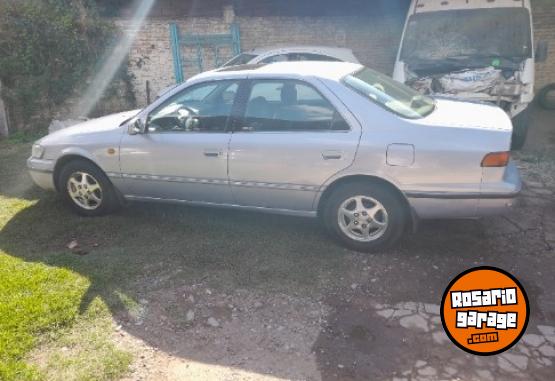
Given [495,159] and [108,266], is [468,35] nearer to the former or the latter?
[495,159]

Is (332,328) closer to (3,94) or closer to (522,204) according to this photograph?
(522,204)

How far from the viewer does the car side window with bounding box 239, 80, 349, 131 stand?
12.4 feet

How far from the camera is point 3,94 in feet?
29.3

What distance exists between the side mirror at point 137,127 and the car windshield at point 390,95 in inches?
77.7

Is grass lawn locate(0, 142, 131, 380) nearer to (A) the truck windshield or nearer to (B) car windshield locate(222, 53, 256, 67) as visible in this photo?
(B) car windshield locate(222, 53, 256, 67)

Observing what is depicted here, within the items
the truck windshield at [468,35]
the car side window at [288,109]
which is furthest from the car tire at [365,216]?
the truck windshield at [468,35]

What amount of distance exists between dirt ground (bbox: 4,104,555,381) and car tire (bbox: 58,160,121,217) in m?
0.15

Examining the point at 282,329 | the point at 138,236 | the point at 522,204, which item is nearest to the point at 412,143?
the point at 282,329

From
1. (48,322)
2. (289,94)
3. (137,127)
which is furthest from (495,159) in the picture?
(48,322)

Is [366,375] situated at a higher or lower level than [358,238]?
lower

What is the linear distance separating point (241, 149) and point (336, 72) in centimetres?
110

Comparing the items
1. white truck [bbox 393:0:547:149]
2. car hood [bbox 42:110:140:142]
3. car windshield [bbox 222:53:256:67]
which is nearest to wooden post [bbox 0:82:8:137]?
car windshield [bbox 222:53:256:67]

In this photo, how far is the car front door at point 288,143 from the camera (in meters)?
3.74

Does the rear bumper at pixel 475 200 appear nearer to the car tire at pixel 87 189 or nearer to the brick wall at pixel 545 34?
the car tire at pixel 87 189
